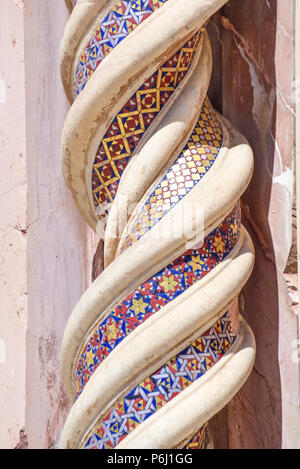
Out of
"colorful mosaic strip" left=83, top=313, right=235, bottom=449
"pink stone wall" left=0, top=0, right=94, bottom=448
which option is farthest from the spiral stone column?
"pink stone wall" left=0, top=0, right=94, bottom=448

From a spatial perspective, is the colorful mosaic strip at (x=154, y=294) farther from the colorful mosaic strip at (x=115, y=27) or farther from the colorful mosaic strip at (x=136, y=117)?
the colorful mosaic strip at (x=115, y=27)

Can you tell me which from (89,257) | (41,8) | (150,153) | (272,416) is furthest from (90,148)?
(272,416)

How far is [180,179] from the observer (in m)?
1.06

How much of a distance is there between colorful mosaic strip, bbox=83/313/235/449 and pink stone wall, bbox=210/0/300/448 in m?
0.13

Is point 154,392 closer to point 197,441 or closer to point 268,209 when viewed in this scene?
point 197,441

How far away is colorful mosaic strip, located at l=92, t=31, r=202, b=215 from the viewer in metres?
1.07

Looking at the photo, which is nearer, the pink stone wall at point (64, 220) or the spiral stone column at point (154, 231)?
the spiral stone column at point (154, 231)

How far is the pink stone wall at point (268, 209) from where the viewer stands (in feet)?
3.64

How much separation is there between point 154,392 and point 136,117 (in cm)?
37

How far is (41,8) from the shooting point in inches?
50.9

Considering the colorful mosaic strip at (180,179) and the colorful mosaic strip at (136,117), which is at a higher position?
the colorful mosaic strip at (136,117)

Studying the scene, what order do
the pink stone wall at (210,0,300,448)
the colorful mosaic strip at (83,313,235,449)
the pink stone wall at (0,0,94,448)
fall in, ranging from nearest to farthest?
the colorful mosaic strip at (83,313,235,449) → the pink stone wall at (210,0,300,448) → the pink stone wall at (0,0,94,448)

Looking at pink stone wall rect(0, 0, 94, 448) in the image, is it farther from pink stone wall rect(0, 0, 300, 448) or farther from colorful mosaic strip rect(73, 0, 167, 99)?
colorful mosaic strip rect(73, 0, 167, 99)

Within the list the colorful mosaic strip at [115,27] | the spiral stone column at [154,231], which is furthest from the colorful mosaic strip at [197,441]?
the colorful mosaic strip at [115,27]
